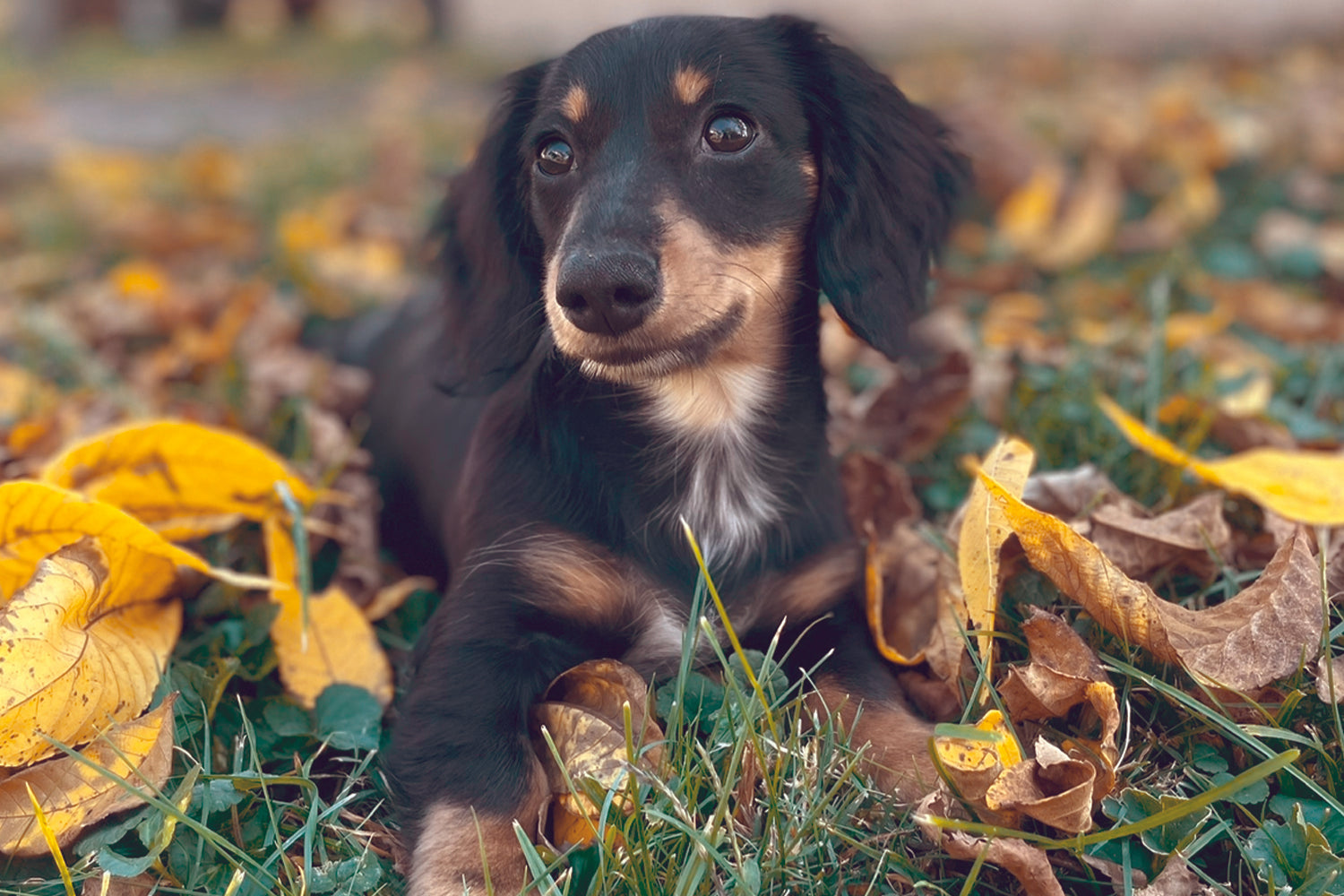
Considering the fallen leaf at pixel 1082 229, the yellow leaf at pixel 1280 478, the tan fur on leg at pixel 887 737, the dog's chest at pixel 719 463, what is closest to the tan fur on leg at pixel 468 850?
the tan fur on leg at pixel 887 737

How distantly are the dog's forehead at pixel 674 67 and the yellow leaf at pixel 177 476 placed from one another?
3.30 feet

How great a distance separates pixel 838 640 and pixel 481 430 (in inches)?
33.0

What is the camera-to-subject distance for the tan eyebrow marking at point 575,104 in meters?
2.29

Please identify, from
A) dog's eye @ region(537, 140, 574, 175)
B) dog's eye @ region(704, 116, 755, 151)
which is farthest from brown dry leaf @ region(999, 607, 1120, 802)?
dog's eye @ region(537, 140, 574, 175)

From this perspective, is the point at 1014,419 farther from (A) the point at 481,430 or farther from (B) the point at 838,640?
(A) the point at 481,430

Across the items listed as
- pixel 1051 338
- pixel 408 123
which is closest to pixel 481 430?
pixel 1051 338

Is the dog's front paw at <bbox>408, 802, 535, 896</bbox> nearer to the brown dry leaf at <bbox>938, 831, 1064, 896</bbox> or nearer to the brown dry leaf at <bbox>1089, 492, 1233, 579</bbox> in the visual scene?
the brown dry leaf at <bbox>938, 831, 1064, 896</bbox>

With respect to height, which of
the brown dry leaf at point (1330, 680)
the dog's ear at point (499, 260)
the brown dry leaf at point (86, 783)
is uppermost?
the dog's ear at point (499, 260)

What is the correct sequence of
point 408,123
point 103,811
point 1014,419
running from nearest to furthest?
point 103,811 < point 1014,419 < point 408,123

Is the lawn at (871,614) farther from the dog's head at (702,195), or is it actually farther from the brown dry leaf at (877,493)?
the dog's head at (702,195)

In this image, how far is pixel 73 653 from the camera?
6.07ft

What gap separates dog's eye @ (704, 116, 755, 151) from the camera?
7.32 ft

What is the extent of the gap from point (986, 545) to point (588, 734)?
715mm

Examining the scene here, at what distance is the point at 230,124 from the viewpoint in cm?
909
